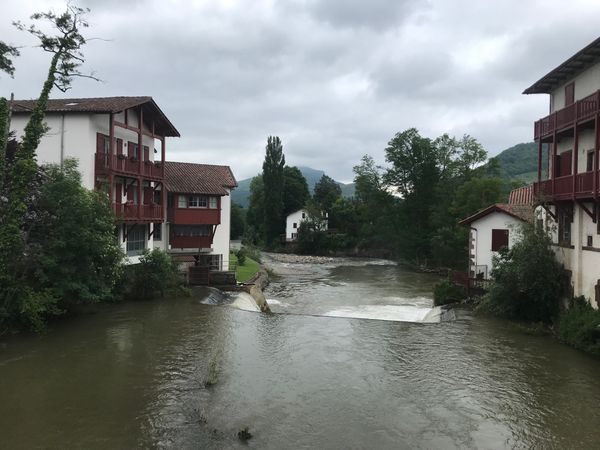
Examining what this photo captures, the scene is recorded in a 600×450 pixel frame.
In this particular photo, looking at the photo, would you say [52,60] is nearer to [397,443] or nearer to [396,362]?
[396,362]

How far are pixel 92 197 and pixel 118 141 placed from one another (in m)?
8.64

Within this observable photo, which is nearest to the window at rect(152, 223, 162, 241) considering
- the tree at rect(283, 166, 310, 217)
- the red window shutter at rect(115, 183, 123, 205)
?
the red window shutter at rect(115, 183, 123, 205)

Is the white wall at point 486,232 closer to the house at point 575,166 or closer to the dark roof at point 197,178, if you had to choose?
the house at point 575,166

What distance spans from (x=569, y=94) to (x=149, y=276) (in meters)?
23.7

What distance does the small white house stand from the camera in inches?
1204

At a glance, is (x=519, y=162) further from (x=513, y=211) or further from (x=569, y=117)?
(x=569, y=117)

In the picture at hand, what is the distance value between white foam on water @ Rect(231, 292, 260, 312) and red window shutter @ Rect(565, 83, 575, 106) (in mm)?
18993

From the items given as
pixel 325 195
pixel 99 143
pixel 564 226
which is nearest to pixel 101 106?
pixel 99 143

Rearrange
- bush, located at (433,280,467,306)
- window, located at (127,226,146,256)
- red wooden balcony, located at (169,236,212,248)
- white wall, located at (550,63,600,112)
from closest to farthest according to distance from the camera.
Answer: white wall, located at (550,63,600,112), bush, located at (433,280,467,306), window, located at (127,226,146,256), red wooden balcony, located at (169,236,212,248)

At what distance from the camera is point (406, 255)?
64562 mm

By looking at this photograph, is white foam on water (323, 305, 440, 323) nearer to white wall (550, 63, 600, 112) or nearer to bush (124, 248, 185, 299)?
bush (124, 248, 185, 299)

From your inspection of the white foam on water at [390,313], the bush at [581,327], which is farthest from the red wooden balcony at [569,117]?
the white foam on water at [390,313]

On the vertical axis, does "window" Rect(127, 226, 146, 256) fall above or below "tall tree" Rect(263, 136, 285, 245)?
below

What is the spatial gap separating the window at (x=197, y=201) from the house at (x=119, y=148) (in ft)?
7.56
